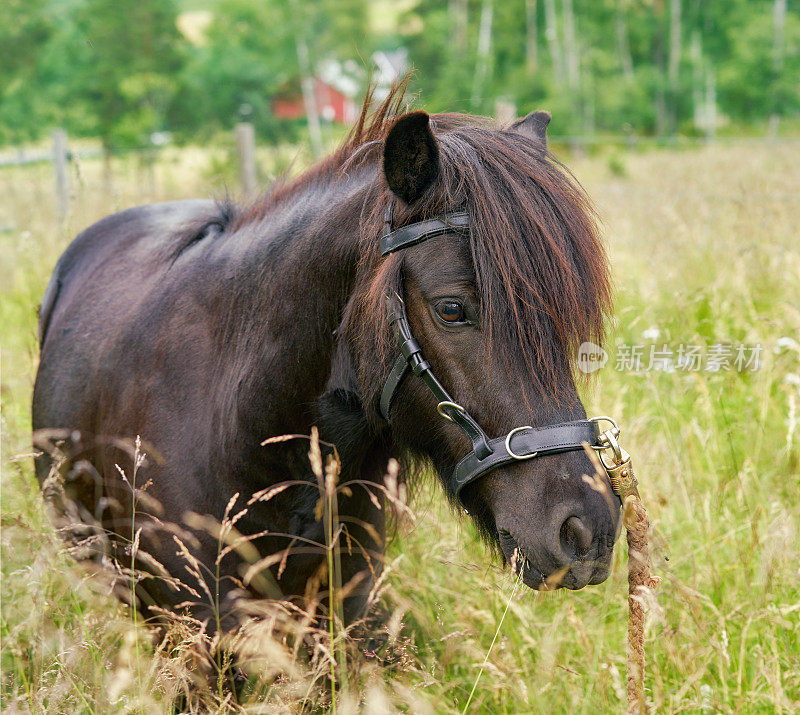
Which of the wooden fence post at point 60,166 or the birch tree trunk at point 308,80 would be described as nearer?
the wooden fence post at point 60,166

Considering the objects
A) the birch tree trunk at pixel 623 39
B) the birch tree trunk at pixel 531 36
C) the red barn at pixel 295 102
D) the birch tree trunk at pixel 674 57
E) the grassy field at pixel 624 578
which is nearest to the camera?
the grassy field at pixel 624 578

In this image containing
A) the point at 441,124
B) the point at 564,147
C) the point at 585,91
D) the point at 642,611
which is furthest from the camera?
the point at 585,91

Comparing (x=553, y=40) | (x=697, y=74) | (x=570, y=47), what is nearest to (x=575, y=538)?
(x=570, y=47)

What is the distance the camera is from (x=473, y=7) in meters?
38.3

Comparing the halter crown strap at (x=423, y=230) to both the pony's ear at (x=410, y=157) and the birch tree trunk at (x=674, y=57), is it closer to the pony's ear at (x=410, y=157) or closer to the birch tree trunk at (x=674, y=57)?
the pony's ear at (x=410, y=157)

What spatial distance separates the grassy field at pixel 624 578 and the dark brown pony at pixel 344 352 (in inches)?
9.1

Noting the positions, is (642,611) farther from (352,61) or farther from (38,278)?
(352,61)

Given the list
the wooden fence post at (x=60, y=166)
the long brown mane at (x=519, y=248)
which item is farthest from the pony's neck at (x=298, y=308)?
the wooden fence post at (x=60, y=166)

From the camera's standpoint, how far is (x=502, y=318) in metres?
1.52

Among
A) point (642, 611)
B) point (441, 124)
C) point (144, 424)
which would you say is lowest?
point (642, 611)

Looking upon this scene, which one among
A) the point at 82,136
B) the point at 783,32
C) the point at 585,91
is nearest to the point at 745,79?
the point at 783,32

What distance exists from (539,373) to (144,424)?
4.31ft

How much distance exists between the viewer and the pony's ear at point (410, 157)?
1599mm

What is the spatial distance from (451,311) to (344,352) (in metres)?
0.40
